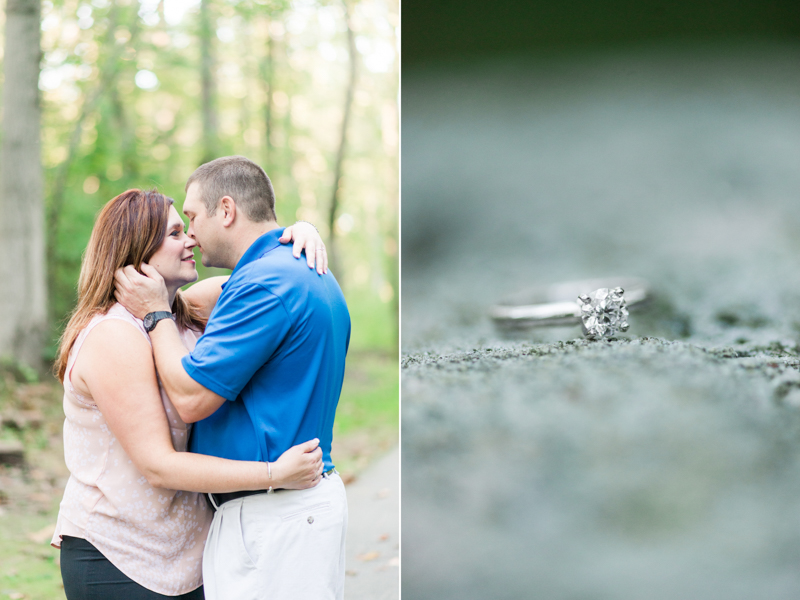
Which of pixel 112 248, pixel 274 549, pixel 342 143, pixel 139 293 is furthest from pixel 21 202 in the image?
pixel 274 549

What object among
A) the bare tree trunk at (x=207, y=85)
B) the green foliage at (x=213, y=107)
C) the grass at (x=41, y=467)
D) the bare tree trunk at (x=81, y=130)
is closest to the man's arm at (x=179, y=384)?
the grass at (x=41, y=467)

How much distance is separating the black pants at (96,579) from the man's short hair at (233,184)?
2.89 feet

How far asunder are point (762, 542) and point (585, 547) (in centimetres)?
54

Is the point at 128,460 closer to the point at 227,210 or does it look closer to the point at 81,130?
the point at 227,210

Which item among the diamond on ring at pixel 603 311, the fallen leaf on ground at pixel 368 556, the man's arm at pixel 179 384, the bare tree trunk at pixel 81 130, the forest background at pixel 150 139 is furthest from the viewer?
the bare tree trunk at pixel 81 130

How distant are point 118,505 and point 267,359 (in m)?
0.49

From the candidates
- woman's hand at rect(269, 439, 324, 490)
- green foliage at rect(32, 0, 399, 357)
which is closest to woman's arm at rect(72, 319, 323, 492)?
woman's hand at rect(269, 439, 324, 490)

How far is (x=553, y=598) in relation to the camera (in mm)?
1988

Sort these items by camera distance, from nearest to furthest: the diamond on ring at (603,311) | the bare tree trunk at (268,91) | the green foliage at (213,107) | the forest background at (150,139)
→ the diamond on ring at (603,311), the forest background at (150,139), the green foliage at (213,107), the bare tree trunk at (268,91)

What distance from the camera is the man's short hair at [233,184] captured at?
1.60m

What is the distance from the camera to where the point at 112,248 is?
5.12ft

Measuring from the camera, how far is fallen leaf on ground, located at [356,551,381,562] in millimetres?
3514

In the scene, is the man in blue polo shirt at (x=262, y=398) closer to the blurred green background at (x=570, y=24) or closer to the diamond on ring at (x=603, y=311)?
the diamond on ring at (x=603, y=311)

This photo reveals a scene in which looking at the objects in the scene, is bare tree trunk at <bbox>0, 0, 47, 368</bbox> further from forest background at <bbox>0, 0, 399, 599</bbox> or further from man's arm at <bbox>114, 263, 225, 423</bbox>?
man's arm at <bbox>114, 263, 225, 423</bbox>
